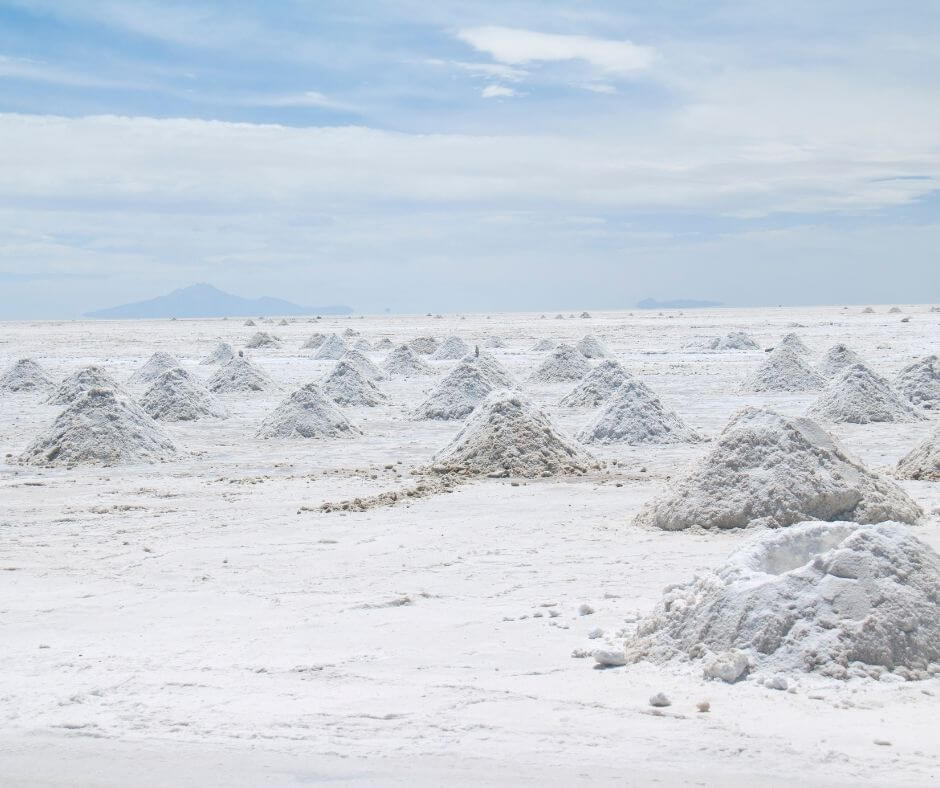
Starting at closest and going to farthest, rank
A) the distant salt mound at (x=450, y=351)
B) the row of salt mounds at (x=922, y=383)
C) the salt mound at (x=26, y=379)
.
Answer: the row of salt mounds at (x=922, y=383)
the salt mound at (x=26, y=379)
the distant salt mound at (x=450, y=351)

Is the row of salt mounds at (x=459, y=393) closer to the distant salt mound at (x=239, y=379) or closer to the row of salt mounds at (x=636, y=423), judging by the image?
the row of salt mounds at (x=636, y=423)

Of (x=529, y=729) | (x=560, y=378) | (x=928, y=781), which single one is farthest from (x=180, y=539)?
(x=560, y=378)

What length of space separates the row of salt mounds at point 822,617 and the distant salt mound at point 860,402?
10242 mm

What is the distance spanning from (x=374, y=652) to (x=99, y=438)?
836cm

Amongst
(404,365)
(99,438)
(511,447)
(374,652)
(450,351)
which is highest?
(450,351)

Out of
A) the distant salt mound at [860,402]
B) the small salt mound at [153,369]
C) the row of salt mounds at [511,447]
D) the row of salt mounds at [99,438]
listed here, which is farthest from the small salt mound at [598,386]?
the small salt mound at [153,369]

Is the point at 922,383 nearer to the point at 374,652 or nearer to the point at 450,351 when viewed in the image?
the point at 374,652

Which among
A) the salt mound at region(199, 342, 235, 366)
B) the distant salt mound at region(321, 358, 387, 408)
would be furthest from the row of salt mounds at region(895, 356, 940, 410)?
the salt mound at region(199, 342, 235, 366)

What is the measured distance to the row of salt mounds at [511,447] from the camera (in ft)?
36.6

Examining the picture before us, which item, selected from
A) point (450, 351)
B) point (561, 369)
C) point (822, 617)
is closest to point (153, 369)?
point (561, 369)

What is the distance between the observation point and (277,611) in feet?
19.9

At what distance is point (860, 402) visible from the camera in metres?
14.9

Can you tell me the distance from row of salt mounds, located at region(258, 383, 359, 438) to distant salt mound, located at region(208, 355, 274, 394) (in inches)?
267

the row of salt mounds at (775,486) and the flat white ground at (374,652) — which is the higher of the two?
the row of salt mounds at (775,486)
